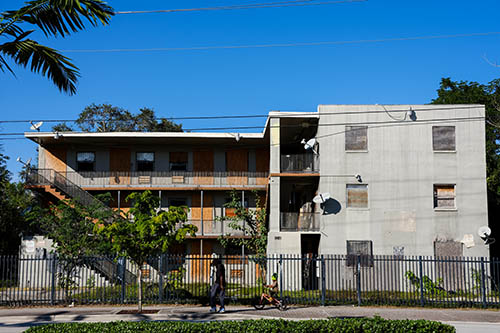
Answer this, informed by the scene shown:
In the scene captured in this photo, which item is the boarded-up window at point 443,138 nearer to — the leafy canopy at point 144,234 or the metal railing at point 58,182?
the leafy canopy at point 144,234

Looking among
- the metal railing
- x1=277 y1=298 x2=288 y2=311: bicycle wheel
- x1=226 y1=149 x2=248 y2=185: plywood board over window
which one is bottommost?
x1=277 y1=298 x2=288 y2=311: bicycle wheel

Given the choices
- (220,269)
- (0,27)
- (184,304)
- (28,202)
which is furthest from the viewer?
(28,202)

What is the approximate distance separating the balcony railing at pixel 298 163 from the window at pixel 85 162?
1289 centimetres

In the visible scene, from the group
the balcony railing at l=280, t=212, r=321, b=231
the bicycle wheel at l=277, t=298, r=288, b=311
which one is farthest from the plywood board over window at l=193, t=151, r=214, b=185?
the bicycle wheel at l=277, t=298, r=288, b=311

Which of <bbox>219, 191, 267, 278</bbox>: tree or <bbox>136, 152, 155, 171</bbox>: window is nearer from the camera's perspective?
<bbox>219, 191, 267, 278</bbox>: tree

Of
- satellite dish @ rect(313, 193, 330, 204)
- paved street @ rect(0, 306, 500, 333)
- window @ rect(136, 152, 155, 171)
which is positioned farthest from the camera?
window @ rect(136, 152, 155, 171)

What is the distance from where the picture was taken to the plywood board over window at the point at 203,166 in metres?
33.3

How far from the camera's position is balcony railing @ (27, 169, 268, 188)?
32.8 m

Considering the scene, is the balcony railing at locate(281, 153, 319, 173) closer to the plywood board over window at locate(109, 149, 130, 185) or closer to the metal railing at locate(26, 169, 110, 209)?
the metal railing at locate(26, 169, 110, 209)

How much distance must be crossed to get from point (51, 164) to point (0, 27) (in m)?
23.3

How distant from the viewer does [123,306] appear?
19.6 m

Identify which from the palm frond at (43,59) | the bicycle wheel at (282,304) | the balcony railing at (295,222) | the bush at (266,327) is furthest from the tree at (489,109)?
the palm frond at (43,59)

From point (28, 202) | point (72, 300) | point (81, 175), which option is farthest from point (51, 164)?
point (72, 300)

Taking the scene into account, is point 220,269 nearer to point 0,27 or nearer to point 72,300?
point 72,300
